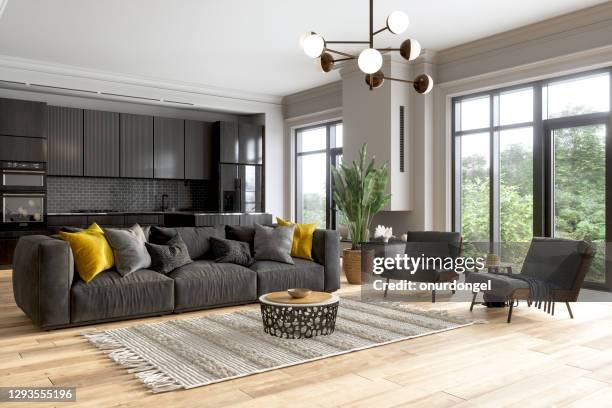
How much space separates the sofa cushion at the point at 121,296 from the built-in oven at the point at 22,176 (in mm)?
4040

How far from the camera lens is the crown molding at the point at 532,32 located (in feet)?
17.9

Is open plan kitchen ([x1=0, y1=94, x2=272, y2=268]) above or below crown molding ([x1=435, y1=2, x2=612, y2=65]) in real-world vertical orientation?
below

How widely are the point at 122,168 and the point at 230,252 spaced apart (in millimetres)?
4212

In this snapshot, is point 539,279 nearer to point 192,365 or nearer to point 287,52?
point 192,365

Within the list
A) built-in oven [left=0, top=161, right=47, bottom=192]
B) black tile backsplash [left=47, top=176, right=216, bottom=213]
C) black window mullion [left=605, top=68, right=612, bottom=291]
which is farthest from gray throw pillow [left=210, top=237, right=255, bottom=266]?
black tile backsplash [left=47, top=176, right=216, bottom=213]

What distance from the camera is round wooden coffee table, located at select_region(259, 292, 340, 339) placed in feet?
12.2

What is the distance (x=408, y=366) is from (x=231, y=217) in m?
6.32

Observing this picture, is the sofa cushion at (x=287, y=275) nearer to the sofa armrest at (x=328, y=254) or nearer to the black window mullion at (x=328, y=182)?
the sofa armrest at (x=328, y=254)

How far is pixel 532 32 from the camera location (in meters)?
6.04

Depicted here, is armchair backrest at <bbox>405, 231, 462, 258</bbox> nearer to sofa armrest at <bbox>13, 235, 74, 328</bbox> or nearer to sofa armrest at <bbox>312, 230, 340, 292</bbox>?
sofa armrest at <bbox>312, 230, 340, 292</bbox>

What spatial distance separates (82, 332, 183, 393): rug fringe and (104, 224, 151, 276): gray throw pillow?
65 cm

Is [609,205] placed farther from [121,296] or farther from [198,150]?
[198,150]

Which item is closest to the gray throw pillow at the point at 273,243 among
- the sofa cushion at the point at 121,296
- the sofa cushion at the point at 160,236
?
the sofa cushion at the point at 160,236

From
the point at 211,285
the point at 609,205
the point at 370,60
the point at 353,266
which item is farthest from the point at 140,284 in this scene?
the point at 609,205
